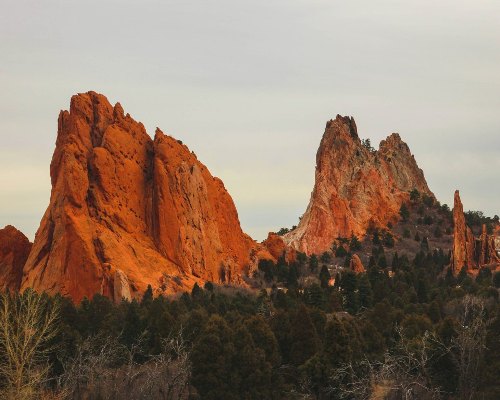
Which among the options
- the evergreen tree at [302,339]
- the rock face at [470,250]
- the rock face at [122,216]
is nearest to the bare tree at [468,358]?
the evergreen tree at [302,339]

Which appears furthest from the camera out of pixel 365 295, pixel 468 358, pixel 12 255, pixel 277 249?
pixel 277 249

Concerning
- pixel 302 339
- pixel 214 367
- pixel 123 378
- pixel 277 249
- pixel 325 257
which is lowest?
pixel 123 378

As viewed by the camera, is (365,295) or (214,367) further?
(365,295)

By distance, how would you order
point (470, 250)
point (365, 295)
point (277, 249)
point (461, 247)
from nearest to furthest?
point (365, 295) < point (277, 249) < point (461, 247) < point (470, 250)

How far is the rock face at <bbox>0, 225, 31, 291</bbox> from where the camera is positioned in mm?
132875

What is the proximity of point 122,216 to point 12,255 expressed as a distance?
591 inches

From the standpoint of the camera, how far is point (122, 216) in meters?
132

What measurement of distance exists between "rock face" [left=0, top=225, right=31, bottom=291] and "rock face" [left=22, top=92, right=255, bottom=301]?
4811 mm

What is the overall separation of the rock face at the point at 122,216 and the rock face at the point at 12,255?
15.8ft

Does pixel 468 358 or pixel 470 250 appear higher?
pixel 470 250

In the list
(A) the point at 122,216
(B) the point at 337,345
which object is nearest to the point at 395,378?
(B) the point at 337,345

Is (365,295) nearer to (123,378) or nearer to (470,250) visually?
(123,378)

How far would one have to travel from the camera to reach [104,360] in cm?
7206

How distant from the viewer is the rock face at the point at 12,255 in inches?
5231
